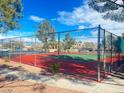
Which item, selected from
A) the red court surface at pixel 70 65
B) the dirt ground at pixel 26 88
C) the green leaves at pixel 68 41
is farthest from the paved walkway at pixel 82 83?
the green leaves at pixel 68 41

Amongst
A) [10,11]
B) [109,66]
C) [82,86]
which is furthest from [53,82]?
[10,11]

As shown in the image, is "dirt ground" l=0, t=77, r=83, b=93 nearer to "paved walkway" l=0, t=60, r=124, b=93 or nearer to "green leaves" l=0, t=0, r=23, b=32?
→ "paved walkway" l=0, t=60, r=124, b=93

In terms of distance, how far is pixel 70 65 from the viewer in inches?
837

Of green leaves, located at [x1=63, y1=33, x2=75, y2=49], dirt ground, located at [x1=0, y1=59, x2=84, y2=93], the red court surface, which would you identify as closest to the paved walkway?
dirt ground, located at [x1=0, y1=59, x2=84, y2=93]

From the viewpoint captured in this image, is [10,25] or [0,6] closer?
[0,6]

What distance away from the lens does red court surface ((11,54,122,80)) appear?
15.7 metres

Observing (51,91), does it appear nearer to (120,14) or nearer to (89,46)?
(89,46)

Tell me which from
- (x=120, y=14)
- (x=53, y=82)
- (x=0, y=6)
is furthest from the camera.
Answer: (x=0, y=6)

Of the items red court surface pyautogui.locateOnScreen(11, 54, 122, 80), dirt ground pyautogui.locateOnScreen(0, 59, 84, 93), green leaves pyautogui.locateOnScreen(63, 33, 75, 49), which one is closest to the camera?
dirt ground pyautogui.locateOnScreen(0, 59, 84, 93)

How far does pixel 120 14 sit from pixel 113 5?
1238 millimetres

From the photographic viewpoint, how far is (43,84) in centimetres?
1253

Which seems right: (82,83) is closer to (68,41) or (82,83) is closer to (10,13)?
(68,41)

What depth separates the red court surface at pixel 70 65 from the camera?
15.7 m

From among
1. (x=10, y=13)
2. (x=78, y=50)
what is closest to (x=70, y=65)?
(x=78, y=50)
